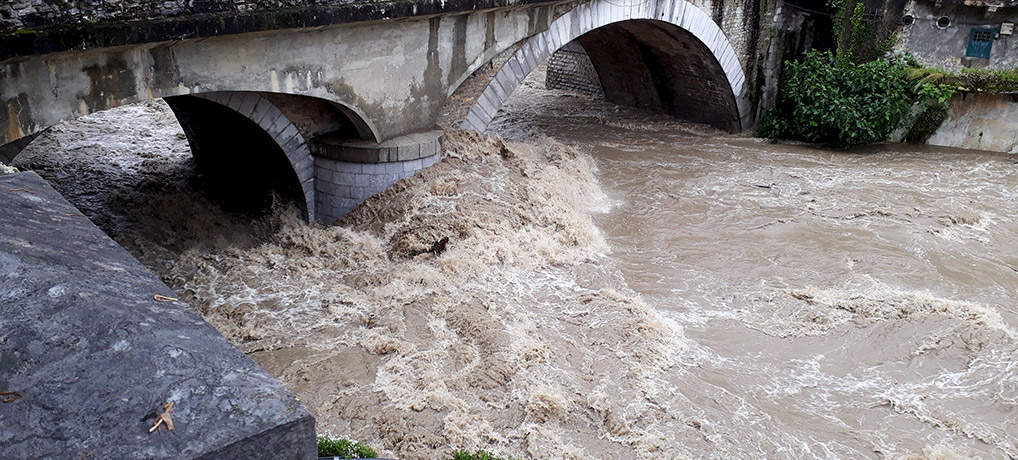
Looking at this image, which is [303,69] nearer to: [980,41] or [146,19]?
[146,19]

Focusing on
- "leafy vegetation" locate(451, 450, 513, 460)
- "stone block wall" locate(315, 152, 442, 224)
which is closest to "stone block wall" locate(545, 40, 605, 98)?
"stone block wall" locate(315, 152, 442, 224)

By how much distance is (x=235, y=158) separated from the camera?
10.5 meters

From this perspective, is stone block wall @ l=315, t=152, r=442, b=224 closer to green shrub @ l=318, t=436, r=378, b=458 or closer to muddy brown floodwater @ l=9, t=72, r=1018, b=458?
muddy brown floodwater @ l=9, t=72, r=1018, b=458

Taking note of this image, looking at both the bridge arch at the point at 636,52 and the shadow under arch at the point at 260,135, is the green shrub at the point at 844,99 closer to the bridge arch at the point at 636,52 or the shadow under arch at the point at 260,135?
the bridge arch at the point at 636,52

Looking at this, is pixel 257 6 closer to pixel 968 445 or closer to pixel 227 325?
pixel 227 325

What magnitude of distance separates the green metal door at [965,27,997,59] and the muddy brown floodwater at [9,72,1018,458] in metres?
2.13

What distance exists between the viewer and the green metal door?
521 inches

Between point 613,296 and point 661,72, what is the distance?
8556 millimetres

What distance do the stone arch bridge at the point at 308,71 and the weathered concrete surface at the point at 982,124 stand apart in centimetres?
428

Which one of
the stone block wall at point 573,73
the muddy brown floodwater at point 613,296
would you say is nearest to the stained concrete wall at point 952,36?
the muddy brown floodwater at point 613,296

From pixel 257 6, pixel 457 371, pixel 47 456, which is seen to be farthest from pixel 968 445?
pixel 257 6

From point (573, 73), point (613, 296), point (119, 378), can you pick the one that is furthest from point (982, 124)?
point (119, 378)

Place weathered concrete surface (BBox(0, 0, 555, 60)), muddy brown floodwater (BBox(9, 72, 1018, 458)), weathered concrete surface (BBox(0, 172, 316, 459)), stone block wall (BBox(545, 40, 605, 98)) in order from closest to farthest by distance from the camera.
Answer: weathered concrete surface (BBox(0, 172, 316, 459)) → weathered concrete surface (BBox(0, 0, 555, 60)) → muddy brown floodwater (BBox(9, 72, 1018, 458)) → stone block wall (BBox(545, 40, 605, 98))

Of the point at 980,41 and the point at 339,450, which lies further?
the point at 980,41
